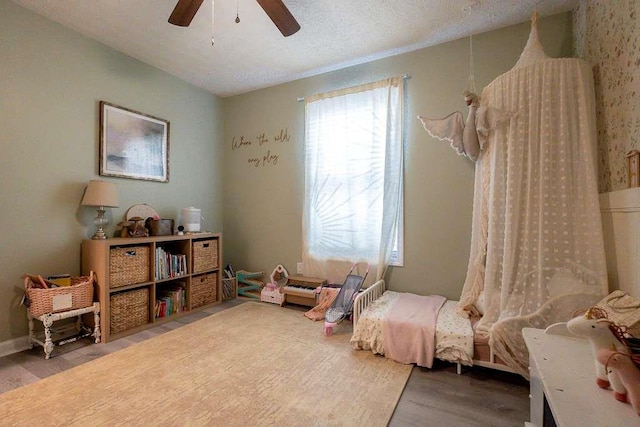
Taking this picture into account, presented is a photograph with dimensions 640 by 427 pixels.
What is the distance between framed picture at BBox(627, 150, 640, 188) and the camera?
1.32 m

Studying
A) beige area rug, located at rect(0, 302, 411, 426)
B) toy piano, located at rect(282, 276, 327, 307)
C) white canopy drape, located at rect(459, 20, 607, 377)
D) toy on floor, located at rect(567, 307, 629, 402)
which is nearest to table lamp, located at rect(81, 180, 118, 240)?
beige area rug, located at rect(0, 302, 411, 426)

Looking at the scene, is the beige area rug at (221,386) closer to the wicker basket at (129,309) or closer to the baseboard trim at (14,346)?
the wicker basket at (129,309)

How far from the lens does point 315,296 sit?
120 inches

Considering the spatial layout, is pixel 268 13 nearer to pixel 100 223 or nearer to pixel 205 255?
pixel 100 223

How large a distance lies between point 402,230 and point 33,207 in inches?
A: 125

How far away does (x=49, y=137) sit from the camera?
2355 mm

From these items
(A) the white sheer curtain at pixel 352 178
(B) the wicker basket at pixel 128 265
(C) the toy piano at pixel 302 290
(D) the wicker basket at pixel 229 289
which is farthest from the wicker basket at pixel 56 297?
(A) the white sheer curtain at pixel 352 178

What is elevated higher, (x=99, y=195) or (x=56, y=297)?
(x=99, y=195)

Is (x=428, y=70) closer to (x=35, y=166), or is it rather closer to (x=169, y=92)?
(x=169, y=92)

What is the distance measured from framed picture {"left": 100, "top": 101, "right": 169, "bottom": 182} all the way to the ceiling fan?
141 centimetres

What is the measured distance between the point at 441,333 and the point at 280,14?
7.58 feet

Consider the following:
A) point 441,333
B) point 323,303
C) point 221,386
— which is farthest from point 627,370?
point 323,303

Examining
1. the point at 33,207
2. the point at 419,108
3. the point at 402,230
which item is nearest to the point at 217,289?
the point at 33,207

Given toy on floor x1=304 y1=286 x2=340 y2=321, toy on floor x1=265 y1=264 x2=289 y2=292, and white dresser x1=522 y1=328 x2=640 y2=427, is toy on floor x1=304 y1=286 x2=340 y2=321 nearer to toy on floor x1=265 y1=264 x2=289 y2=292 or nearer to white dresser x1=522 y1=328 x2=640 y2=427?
toy on floor x1=265 y1=264 x2=289 y2=292
